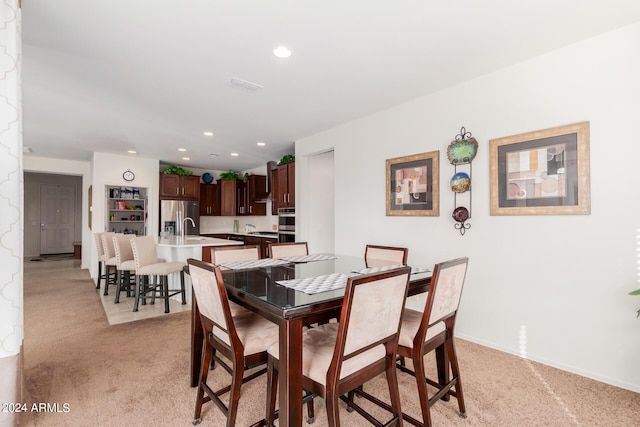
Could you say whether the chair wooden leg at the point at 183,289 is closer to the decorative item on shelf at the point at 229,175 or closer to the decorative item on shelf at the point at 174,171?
the decorative item on shelf at the point at 174,171

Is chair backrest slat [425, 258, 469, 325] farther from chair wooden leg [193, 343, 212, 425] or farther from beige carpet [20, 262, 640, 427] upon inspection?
chair wooden leg [193, 343, 212, 425]

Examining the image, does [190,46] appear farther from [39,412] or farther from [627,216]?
[627,216]

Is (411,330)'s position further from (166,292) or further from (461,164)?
(166,292)

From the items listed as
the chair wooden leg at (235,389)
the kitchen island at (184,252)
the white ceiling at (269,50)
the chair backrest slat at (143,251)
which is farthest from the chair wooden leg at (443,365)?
the chair backrest slat at (143,251)

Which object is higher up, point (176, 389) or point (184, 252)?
point (184, 252)

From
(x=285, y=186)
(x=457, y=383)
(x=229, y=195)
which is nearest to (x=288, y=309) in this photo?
(x=457, y=383)

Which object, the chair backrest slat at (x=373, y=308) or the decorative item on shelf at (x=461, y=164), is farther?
the decorative item on shelf at (x=461, y=164)

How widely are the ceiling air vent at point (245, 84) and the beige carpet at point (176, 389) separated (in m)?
2.48

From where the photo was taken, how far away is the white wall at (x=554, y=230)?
214cm

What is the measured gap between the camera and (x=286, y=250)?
9.80 ft

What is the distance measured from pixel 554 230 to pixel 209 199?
6.84 metres

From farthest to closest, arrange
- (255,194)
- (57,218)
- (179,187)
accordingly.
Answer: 1. (57,218)
2. (255,194)
3. (179,187)

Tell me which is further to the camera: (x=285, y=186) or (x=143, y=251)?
(x=285, y=186)

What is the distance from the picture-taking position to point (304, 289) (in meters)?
1.64
